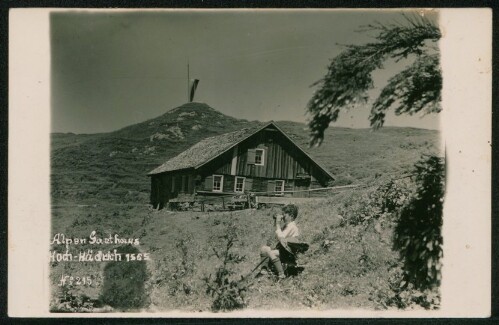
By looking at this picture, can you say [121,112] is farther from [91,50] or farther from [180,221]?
[180,221]

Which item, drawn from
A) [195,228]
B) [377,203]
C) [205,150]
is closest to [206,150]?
[205,150]

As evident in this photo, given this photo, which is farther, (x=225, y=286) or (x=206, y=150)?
(x=206, y=150)

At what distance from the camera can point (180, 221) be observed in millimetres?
6363

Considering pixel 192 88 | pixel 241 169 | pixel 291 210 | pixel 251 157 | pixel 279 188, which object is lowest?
pixel 291 210

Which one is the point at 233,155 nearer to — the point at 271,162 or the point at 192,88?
the point at 271,162

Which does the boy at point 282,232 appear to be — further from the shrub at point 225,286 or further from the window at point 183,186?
the window at point 183,186

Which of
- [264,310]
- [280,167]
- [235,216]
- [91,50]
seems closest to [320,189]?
[280,167]

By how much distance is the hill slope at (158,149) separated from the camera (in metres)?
6.32

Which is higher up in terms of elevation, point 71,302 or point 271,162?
point 271,162

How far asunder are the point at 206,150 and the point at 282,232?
4.17 feet

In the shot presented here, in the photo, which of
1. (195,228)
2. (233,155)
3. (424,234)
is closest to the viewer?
(424,234)

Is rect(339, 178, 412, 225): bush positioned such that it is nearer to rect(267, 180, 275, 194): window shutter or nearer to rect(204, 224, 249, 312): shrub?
rect(267, 180, 275, 194): window shutter

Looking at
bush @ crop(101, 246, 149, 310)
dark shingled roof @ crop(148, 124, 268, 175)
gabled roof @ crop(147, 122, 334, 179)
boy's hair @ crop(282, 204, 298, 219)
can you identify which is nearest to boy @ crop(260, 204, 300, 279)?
boy's hair @ crop(282, 204, 298, 219)

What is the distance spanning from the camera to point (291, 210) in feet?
21.2
